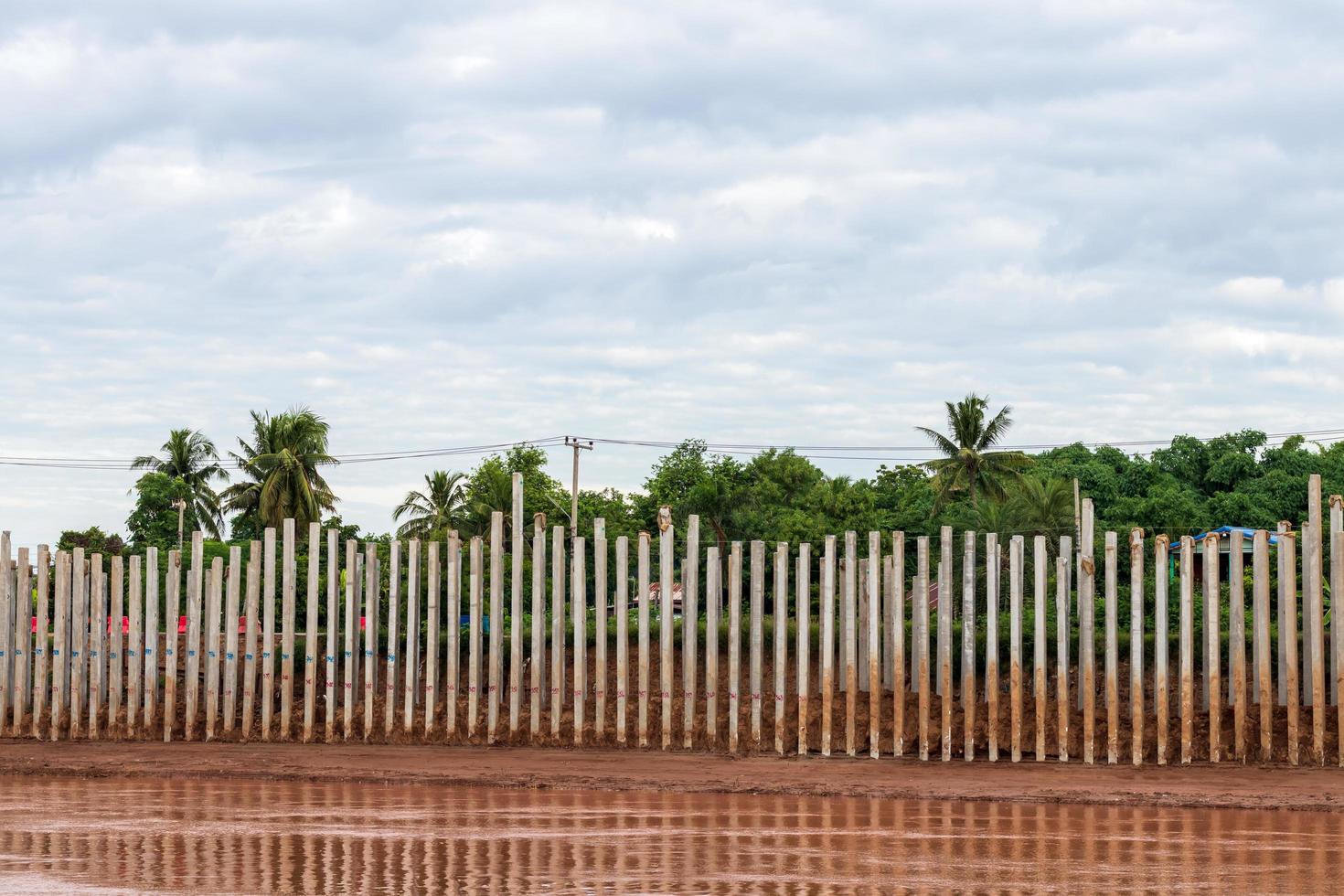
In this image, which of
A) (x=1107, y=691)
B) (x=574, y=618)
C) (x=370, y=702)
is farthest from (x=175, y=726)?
(x=1107, y=691)

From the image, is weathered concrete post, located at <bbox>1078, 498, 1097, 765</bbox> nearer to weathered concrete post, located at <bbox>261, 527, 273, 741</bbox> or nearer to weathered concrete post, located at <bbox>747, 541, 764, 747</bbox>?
weathered concrete post, located at <bbox>747, 541, 764, 747</bbox>

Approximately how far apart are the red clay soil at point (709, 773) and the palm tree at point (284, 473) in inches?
1431

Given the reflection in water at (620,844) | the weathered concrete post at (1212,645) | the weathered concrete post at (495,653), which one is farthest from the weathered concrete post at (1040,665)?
the weathered concrete post at (495,653)

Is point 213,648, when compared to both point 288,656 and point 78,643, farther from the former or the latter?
point 78,643

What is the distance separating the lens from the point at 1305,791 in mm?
14633

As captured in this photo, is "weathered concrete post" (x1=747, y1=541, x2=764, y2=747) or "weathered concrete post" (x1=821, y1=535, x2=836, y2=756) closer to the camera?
"weathered concrete post" (x1=821, y1=535, x2=836, y2=756)

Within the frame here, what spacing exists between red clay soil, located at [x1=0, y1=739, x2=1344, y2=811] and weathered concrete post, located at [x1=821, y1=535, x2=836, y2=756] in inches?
15.7

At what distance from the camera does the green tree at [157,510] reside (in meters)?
63.8

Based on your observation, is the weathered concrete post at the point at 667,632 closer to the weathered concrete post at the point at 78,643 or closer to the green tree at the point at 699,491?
the weathered concrete post at the point at 78,643

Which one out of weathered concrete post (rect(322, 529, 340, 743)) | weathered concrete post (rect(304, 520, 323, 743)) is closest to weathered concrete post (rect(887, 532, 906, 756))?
weathered concrete post (rect(322, 529, 340, 743))

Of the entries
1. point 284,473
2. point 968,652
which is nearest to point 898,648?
point 968,652

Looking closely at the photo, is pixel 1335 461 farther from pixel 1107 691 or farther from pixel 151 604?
pixel 151 604

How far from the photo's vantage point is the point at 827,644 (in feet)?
57.0

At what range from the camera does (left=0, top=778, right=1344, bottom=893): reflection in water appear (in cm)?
973
